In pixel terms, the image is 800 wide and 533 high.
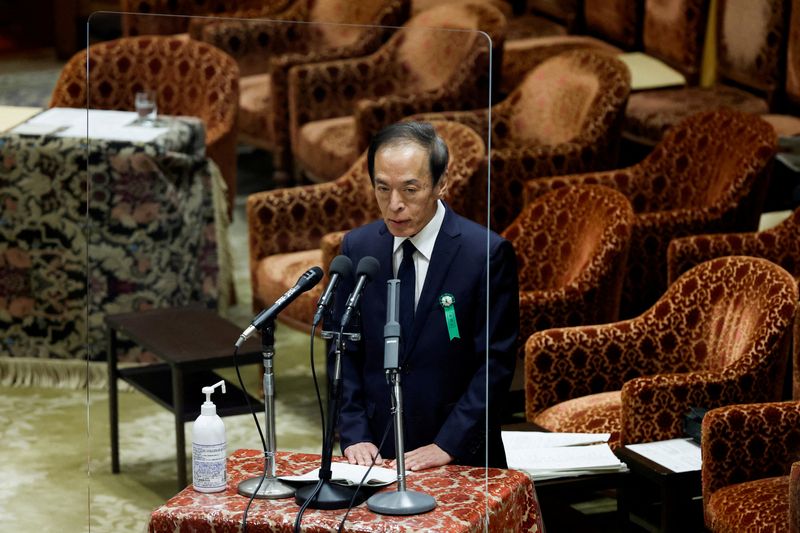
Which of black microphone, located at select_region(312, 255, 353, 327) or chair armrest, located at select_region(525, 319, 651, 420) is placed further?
chair armrest, located at select_region(525, 319, 651, 420)

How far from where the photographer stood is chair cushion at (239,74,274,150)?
17.0 ft

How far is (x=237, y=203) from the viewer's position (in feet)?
14.5

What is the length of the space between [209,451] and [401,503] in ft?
1.20

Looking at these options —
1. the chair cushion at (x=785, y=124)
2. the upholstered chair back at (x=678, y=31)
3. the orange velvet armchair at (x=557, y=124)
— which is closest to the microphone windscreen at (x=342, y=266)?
the orange velvet armchair at (x=557, y=124)

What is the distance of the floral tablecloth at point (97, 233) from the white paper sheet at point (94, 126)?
31 millimetres

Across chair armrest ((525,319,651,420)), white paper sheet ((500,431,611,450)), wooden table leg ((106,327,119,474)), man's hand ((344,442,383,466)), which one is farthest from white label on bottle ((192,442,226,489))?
chair armrest ((525,319,651,420))

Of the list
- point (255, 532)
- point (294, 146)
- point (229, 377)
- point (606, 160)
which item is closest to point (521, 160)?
point (606, 160)

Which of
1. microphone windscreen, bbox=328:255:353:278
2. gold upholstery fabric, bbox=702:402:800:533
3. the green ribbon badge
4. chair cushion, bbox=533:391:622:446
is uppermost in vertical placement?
microphone windscreen, bbox=328:255:353:278

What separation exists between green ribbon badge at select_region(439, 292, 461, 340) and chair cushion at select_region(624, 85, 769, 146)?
3.71 meters

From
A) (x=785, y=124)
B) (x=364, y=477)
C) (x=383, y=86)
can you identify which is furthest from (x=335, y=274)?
(x=785, y=124)

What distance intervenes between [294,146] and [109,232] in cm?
237

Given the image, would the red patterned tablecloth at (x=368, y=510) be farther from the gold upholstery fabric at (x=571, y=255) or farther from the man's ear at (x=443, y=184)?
the gold upholstery fabric at (x=571, y=255)

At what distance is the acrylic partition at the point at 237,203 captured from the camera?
316 cm

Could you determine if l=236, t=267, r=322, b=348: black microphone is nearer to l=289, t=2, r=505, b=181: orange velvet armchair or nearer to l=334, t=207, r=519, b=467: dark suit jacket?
l=334, t=207, r=519, b=467: dark suit jacket
